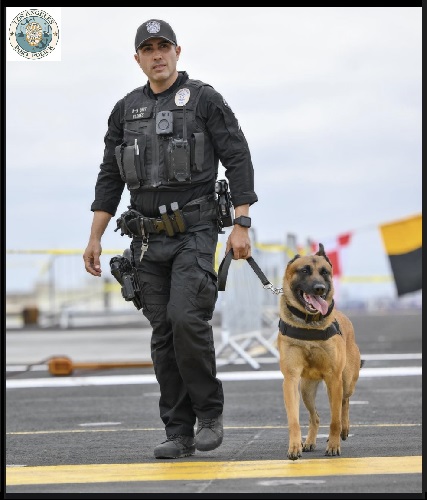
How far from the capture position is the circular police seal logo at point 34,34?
801 cm

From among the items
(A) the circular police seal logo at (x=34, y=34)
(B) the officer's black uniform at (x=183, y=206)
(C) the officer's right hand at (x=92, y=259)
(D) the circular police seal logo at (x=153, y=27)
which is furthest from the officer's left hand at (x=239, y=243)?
(A) the circular police seal logo at (x=34, y=34)

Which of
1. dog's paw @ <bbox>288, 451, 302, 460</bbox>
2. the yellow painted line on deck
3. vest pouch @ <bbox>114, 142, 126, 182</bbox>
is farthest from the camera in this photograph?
vest pouch @ <bbox>114, 142, 126, 182</bbox>

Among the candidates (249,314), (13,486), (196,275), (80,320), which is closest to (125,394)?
(249,314)

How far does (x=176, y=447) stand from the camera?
733 cm

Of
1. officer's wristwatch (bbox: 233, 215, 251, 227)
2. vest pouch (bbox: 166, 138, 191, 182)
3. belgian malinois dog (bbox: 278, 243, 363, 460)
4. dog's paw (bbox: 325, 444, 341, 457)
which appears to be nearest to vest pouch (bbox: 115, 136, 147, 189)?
vest pouch (bbox: 166, 138, 191, 182)

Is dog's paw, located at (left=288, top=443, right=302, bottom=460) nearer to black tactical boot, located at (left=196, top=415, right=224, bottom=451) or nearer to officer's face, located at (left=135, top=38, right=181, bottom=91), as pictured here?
black tactical boot, located at (left=196, top=415, right=224, bottom=451)

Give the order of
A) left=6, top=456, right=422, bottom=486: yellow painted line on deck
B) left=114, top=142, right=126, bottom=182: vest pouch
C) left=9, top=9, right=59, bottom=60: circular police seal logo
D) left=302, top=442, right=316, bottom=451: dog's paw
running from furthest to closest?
1. left=9, top=9, right=59, bottom=60: circular police seal logo
2. left=302, top=442, right=316, bottom=451: dog's paw
3. left=114, top=142, right=126, bottom=182: vest pouch
4. left=6, top=456, right=422, bottom=486: yellow painted line on deck

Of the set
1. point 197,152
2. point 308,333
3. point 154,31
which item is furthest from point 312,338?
point 154,31

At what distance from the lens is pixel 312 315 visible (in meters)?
7.23

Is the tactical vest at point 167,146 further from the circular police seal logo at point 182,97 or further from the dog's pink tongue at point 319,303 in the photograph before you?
the dog's pink tongue at point 319,303

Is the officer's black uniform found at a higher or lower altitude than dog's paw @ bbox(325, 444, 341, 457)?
higher

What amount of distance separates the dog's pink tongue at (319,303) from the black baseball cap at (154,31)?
5.36ft

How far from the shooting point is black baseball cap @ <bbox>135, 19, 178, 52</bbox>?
Result: 725cm
